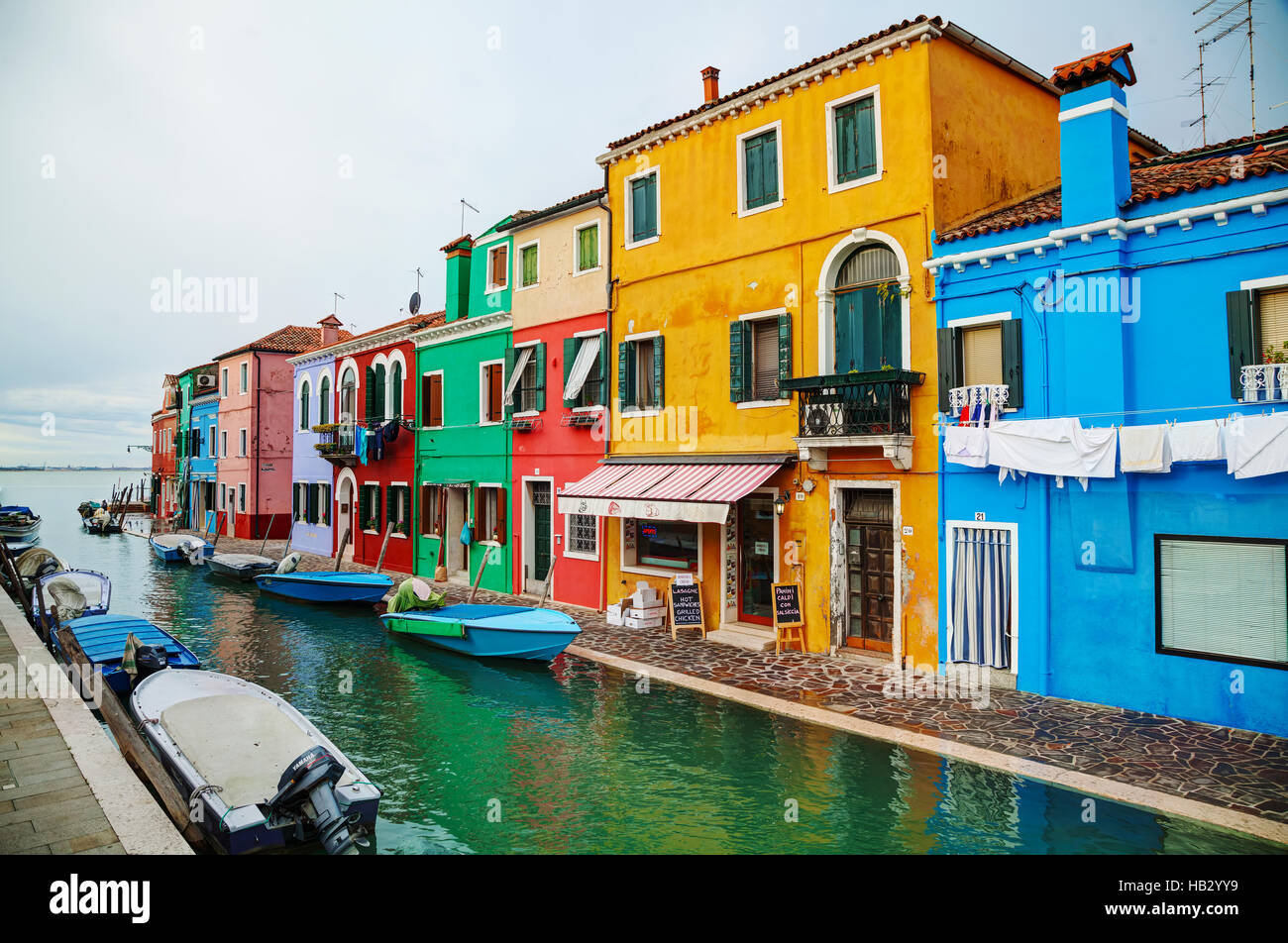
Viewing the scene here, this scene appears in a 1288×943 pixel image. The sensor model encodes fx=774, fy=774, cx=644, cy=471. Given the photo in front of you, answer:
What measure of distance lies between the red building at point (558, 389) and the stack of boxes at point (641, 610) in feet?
4.63

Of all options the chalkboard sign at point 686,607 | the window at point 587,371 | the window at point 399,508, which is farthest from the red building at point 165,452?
the chalkboard sign at point 686,607

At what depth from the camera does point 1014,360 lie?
11.0 m

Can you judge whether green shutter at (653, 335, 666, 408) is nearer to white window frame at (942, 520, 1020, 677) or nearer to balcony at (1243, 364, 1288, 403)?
white window frame at (942, 520, 1020, 677)

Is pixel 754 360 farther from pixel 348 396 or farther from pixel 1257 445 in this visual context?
pixel 348 396

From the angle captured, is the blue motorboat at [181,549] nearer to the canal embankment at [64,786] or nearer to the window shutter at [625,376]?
the window shutter at [625,376]

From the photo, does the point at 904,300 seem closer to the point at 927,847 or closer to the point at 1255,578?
the point at 1255,578

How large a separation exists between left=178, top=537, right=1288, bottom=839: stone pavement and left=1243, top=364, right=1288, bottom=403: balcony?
3.90 m

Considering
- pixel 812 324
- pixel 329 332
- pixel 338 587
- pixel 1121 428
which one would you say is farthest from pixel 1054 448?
pixel 329 332

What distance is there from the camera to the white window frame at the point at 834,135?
12.7 metres

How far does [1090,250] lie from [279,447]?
116 ft

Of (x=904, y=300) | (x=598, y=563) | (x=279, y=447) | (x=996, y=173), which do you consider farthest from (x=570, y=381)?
(x=279, y=447)

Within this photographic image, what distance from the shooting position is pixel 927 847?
6879 mm

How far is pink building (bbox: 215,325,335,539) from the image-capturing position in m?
36.4

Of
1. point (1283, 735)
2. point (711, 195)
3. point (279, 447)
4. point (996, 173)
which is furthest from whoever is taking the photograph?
point (279, 447)
